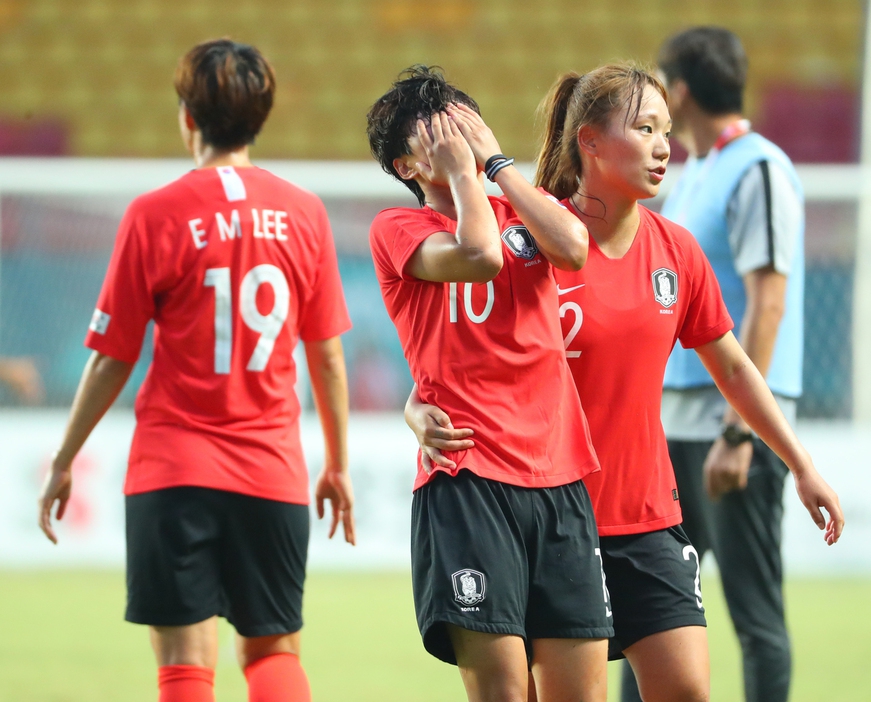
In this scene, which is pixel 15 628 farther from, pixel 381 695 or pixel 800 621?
pixel 800 621

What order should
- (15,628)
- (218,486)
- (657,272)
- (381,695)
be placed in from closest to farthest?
(657,272) → (218,486) → (381,695) → (15,628)

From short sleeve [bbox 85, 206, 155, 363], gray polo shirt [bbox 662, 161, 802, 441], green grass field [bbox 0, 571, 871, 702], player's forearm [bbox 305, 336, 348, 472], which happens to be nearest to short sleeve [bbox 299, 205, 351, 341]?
player's forearm [bbox 305, 336, 348, 472]

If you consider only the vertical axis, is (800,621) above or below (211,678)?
below

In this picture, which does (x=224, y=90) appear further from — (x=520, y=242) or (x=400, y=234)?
(x=520, y=242)

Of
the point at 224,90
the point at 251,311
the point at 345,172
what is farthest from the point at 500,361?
the point at 345,172

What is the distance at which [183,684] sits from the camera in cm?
251

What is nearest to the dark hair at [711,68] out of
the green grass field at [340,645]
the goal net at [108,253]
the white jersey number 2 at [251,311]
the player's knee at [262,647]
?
the white jersey number 2 at [251,311]

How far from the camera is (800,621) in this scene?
5352 millimetres

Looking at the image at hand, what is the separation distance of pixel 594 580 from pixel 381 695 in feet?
6.67

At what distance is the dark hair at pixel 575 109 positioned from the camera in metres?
2.35

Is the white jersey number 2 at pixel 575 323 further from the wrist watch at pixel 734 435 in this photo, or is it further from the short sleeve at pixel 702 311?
the wrist watch at pixel 734 435

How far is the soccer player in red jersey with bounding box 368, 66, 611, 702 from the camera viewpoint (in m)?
2.09

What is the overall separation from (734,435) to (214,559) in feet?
4.34

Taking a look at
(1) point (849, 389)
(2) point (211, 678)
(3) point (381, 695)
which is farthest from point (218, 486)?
(1) point (849, 389)
